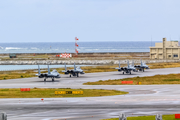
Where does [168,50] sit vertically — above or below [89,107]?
above

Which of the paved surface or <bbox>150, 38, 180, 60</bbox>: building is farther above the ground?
<bbox>150, 38, 180, 60</bbox>: building

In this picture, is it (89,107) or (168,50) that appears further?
(168,50)

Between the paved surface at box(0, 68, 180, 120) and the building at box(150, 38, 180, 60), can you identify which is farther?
the building at box(150, 38, 180, 60)

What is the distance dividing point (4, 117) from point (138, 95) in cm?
3079

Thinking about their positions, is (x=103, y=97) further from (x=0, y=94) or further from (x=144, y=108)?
(x=0, y=94)

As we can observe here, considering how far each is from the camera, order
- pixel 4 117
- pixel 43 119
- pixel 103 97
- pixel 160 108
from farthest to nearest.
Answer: pixel 103 97, pixel 160 108, pixel 43 119, pixel 4 117

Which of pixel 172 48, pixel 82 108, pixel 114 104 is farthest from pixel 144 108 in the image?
pixel 172 48

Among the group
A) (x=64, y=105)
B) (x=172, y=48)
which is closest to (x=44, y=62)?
(x=172, y=48)

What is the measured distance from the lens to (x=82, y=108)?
36625mm

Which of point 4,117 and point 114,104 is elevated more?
point 4,117

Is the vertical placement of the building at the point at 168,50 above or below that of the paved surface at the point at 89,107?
above

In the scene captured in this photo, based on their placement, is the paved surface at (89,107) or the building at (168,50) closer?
the paved surface at (89,107)

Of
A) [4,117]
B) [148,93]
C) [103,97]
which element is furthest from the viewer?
[148,93]

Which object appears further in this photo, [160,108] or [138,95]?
[138,95]
